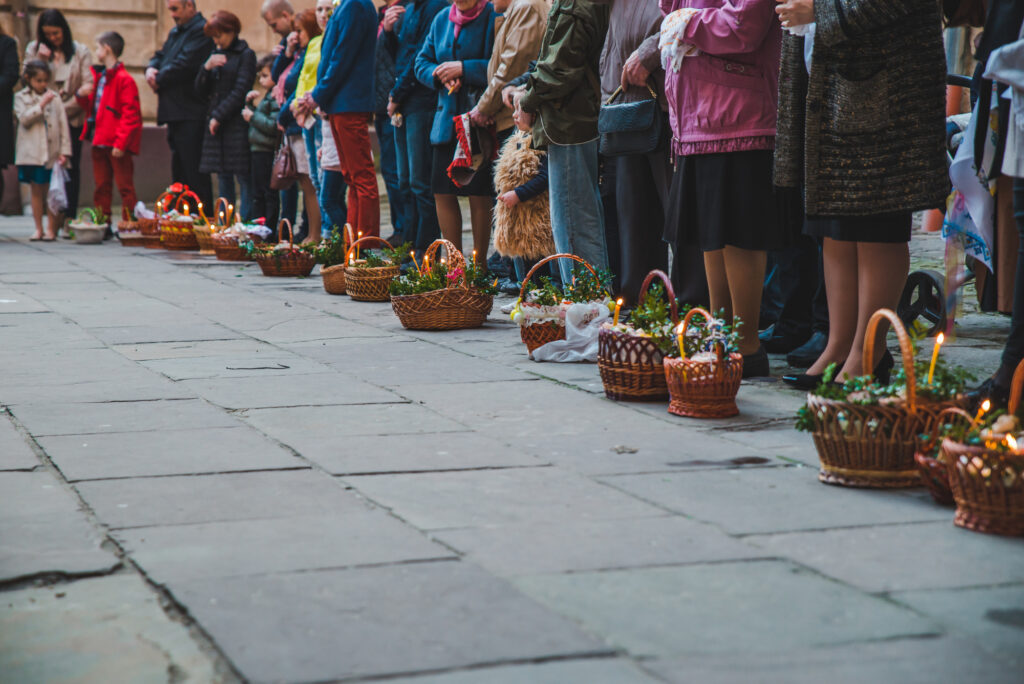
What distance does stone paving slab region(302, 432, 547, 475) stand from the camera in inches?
137

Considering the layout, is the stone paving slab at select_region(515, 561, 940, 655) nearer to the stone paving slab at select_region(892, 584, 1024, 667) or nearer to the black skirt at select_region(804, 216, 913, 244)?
the stone paving slab at select_region(892, 584, 1024, 667)

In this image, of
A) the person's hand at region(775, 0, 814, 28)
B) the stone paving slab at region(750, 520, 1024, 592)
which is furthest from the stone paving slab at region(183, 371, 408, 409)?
the stone paving slab at region(750, 520, 1024, 592)

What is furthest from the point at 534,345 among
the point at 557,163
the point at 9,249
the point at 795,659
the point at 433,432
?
the point at 9,249

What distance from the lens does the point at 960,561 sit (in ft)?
8.70

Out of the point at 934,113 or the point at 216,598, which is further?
the point at 934,113

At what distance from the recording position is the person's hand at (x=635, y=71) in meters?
5.31

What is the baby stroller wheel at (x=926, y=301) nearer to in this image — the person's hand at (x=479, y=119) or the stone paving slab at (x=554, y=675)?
the person's hand at (x=479, y=119)

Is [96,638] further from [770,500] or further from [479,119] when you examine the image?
[479,119]

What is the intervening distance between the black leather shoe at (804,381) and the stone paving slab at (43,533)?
2.55 metres

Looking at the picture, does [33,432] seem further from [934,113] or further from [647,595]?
[934,113]

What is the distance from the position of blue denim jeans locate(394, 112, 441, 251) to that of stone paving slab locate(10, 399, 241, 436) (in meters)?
4.15

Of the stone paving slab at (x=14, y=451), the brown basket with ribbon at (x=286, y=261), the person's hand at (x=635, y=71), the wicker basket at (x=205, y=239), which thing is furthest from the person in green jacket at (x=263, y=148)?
the stone paving slab at (x=14, y=451)

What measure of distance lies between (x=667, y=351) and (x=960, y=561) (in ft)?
5.83

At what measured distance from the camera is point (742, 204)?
4598 millimetres
